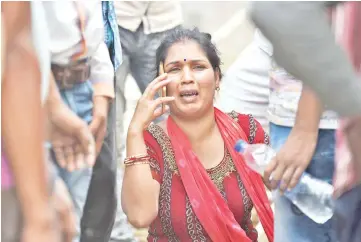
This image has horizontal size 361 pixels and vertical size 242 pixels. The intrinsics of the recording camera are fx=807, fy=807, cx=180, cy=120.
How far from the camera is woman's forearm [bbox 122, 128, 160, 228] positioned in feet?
5.69

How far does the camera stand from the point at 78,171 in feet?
4.85

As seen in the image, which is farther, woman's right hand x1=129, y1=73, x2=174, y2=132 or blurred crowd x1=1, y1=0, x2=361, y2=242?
woman's right hand x1=129, y1=73, x2=174, y2=132

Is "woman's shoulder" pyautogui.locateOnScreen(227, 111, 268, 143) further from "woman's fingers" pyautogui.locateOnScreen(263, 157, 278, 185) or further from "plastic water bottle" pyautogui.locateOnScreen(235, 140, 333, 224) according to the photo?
"woman's fingers" pyautogui.locateOnScreen(263, 157, 278, 185)

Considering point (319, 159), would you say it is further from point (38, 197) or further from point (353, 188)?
point (38, 197)

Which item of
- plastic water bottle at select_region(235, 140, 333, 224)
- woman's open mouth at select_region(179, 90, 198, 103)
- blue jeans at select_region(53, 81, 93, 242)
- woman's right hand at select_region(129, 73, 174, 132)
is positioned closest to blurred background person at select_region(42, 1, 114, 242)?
blue jeans at select_region(53, 81, 93, 242)

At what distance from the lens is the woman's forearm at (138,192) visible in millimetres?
1733

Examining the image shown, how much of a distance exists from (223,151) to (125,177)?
0.25 m

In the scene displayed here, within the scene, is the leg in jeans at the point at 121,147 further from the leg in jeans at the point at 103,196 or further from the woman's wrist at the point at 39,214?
the woman's wrist at the point at 39,214

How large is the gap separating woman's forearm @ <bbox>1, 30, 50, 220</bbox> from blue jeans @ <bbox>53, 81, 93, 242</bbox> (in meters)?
0.07

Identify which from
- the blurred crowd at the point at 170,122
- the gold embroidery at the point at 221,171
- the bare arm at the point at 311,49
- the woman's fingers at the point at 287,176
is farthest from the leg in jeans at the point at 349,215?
the gold embroidery at the point at 221,171

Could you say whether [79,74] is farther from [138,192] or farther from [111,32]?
[138,192]

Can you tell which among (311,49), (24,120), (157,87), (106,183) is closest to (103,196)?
(106,183)

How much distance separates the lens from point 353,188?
1.47 metres

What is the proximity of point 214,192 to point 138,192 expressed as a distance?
18cm
